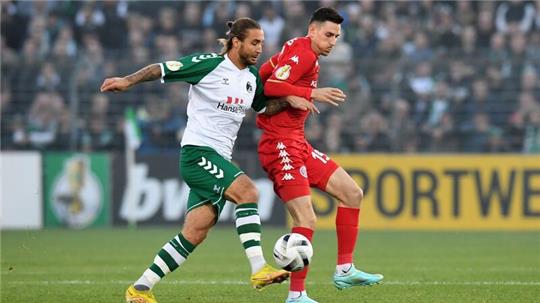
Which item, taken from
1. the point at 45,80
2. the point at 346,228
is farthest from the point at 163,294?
the point at 45,80

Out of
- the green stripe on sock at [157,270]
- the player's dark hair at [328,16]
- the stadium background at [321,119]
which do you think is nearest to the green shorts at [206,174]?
the green stripe on sock at [157,270]

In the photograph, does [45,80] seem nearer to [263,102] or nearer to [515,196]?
[515,196]

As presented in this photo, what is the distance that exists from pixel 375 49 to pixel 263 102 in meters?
13.4

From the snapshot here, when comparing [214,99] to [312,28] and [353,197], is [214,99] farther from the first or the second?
[353,197]

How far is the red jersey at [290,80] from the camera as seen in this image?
9.41m

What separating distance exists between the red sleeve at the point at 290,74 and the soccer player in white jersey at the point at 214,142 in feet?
0.27

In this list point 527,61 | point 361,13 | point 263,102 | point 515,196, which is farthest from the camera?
point 361,13

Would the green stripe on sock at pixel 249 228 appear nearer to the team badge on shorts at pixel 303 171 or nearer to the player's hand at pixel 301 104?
the team badge on shorts at pixel 303 171

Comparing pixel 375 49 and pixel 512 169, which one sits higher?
pixel 375 49

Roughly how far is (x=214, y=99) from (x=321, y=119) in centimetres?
1287

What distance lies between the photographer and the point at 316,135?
21.3 meters

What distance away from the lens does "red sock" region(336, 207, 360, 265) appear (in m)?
9.67

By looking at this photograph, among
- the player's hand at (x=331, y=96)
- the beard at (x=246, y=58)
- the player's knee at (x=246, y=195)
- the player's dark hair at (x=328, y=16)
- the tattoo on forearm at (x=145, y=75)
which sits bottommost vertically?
the player's knee at (x=246, y=195)

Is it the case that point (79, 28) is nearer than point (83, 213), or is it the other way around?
point (83, 213)
